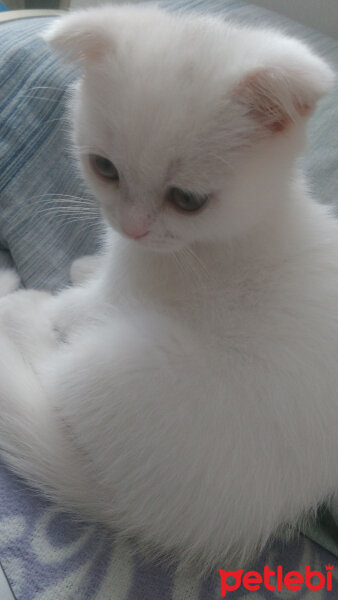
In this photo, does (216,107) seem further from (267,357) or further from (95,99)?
(267,357)

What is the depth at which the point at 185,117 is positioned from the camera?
0.68m

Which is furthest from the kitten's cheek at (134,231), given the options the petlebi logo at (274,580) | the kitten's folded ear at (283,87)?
the petlebi logo at (274,580)

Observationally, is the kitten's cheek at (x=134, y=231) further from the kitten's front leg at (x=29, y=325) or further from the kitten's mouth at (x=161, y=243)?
the kitten's front leg at (x=29, y=325)

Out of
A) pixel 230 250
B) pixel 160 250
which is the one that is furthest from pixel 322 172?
pixel 160 250

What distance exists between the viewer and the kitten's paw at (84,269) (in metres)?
1.20

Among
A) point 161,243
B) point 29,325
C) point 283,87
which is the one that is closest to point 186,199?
point 161,243

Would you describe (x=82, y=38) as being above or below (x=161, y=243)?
above

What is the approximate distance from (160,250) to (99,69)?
0.29 metres

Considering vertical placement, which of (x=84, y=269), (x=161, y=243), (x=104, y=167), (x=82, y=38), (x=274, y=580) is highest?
(x=82, y=38)

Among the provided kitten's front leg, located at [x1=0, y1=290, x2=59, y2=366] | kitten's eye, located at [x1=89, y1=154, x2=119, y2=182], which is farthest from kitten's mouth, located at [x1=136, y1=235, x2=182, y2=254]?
kitten's front leg, located at [x1=0, y1=290, x2=59, y2=366]

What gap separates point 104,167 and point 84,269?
0.44 m

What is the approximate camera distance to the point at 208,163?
27.7 inches

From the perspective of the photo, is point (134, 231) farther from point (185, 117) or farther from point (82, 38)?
point (82, 38)

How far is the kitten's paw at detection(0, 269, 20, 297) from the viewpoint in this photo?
1155 millimetres
